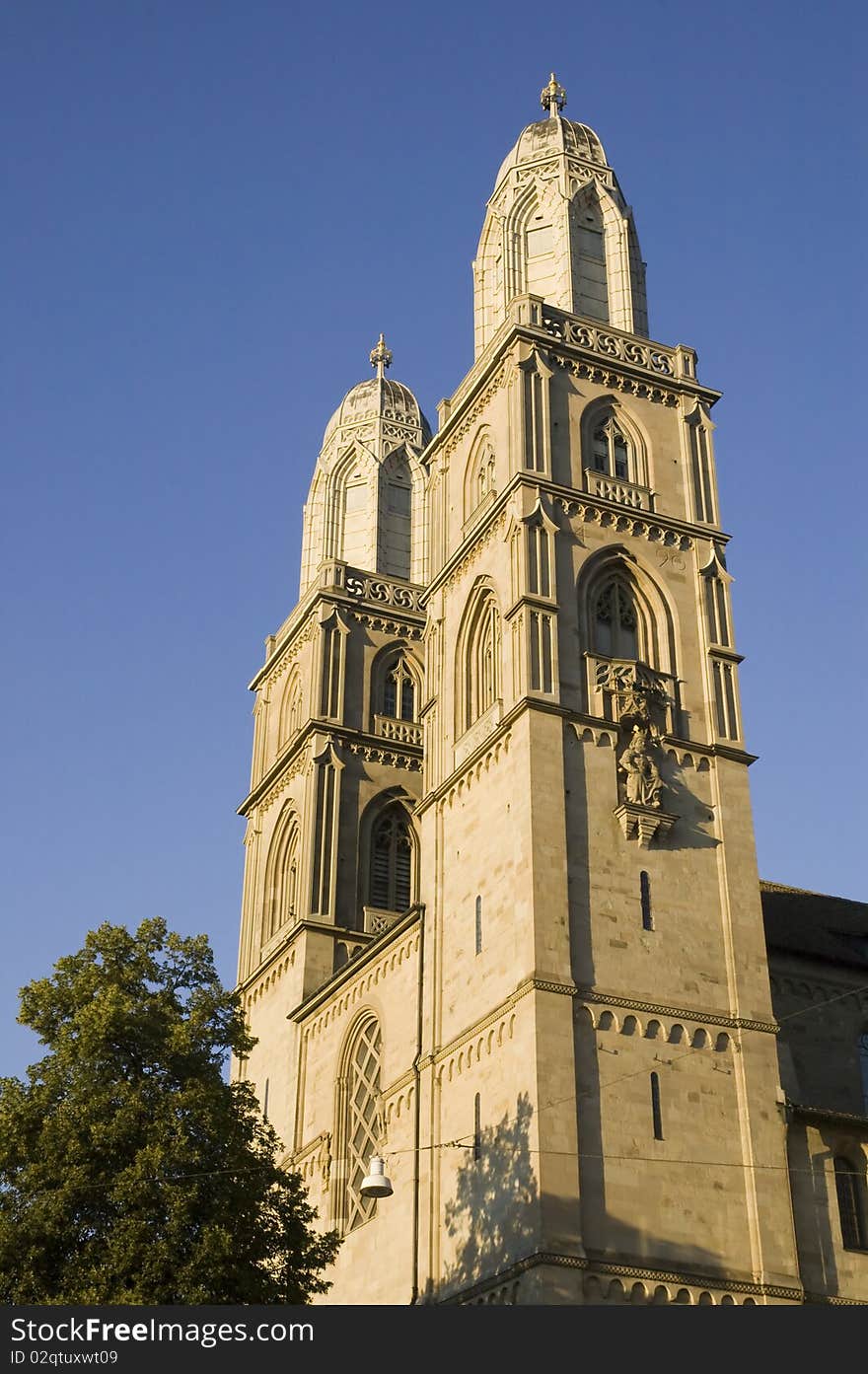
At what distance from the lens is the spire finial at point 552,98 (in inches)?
1960

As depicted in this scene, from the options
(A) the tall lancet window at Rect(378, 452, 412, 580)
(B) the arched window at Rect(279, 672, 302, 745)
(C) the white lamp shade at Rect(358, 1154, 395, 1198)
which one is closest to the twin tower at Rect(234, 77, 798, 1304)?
(B) the arched window at Rect(279, 672, 302, 745)

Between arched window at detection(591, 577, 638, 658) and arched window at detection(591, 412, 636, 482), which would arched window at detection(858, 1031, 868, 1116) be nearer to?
arched window at detection(591, 577, 638, 658)

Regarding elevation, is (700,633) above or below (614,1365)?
above

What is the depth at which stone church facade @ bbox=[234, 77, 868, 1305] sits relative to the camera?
33031 mm

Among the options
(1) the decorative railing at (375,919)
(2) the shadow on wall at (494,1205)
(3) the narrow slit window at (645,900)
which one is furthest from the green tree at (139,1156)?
(1) the decorative railing at (375,919)

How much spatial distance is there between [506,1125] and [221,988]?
632cm

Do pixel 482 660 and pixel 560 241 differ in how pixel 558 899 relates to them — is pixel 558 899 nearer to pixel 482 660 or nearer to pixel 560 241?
pixel 482 660

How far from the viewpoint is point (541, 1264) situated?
3064 centimetres

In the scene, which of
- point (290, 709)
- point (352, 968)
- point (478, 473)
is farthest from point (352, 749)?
point (478, 473)

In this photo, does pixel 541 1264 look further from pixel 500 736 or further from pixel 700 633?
pixel 700 633

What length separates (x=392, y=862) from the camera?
50.7 m

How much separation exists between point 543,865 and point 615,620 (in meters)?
7.26

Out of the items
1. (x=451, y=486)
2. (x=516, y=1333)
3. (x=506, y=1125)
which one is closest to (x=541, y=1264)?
(x=506, y=1125)

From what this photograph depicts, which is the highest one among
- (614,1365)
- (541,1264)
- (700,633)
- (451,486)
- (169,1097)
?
(451,486)
